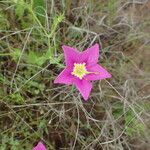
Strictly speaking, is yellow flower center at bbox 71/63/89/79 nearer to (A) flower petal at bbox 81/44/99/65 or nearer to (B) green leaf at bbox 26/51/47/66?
(A) flower petal at bbox 81/44/99/65

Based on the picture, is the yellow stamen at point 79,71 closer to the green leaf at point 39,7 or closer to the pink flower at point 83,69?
the pink flower at point 83,69

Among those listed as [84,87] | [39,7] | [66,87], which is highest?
[39,7]

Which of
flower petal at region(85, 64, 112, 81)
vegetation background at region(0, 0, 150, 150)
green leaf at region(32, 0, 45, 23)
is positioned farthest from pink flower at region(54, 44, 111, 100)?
green leaf at region(32, 0, 45, 23)

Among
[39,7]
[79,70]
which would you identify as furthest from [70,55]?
[39,7]

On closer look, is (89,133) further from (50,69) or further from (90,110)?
(50,69)

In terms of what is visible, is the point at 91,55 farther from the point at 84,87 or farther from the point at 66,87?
the point at 66,87

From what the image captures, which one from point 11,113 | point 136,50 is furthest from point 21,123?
point 136,50
